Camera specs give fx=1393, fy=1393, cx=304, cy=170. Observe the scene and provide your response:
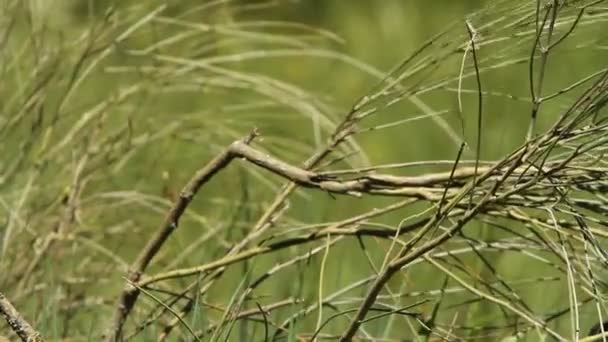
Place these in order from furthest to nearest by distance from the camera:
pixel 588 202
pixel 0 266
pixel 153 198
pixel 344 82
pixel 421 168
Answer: pixel 344 82
pixel 421 168
pixel 153 198
pixel 0 266
pixel 588 202

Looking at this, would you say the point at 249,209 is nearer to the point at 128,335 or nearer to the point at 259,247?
the point at 128,335

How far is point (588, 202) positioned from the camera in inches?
45.1

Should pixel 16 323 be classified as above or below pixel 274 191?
below

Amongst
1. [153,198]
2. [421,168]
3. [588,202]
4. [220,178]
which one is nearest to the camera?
[588,202]

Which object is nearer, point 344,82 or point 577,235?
point 577,235

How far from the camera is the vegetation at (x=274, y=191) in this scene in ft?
3.66

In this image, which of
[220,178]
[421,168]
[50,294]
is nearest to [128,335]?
[50,294]

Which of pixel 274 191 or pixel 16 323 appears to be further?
pixel 274 191

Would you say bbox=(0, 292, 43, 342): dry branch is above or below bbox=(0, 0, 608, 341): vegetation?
below

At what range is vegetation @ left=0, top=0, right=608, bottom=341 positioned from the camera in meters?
1.12

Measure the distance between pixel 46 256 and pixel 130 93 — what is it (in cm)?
27

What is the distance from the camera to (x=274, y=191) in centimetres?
191

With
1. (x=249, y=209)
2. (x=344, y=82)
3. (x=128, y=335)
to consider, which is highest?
(x=344, y=82)

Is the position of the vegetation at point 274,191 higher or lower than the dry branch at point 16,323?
higher
